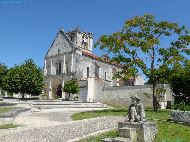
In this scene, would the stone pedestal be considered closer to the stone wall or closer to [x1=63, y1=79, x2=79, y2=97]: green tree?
the stone wall

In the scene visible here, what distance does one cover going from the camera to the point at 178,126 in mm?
15953

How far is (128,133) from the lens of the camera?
43.2 feet

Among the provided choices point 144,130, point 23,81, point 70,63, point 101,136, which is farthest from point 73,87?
point 144,130

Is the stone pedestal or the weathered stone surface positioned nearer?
the stone pedestal

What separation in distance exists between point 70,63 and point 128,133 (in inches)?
2227

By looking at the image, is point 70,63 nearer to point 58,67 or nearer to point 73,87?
point 58,67

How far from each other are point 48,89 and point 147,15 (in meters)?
44.9

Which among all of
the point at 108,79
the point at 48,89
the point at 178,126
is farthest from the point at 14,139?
the point at 108,79

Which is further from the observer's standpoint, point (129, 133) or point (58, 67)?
point (58, 67)

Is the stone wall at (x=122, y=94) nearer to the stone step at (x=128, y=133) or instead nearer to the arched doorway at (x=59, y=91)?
the arched doorway at (x=59, y=91)

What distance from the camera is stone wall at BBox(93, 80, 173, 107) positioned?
1818 inches

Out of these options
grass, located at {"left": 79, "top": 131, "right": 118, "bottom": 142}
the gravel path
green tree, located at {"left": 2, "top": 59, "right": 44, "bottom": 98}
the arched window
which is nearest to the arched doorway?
the arched window

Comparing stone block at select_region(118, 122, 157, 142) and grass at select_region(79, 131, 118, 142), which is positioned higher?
stone block at select_region(118, 122, 157, 142)

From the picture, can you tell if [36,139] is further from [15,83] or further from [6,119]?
[15,83]
